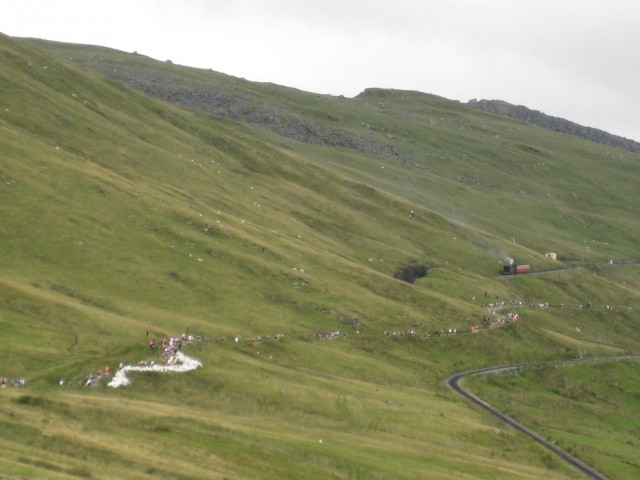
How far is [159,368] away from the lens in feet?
300

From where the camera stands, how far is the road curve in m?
90.9

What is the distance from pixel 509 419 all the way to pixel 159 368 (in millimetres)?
43489

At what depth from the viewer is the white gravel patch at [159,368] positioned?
86.8m

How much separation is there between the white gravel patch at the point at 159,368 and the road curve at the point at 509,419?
37649mm

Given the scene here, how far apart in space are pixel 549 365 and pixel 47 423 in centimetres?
9723

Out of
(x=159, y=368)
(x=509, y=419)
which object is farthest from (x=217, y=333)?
(x=509, y=419)

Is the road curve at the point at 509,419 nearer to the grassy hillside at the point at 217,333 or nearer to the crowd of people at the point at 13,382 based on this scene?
the grassy hillside at the point at 217,333

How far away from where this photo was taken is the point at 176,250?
5620 inches

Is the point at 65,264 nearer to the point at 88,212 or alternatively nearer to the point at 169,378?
the point at 88,212

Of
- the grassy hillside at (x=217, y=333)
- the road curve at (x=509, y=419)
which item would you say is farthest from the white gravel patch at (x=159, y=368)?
the road curve at (x=509, y=419)

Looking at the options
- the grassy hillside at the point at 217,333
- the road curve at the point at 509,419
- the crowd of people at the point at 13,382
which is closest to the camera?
the grassy hillside at the point at 217,333

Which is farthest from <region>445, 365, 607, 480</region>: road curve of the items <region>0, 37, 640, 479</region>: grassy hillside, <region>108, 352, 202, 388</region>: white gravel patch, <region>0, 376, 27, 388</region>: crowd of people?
<region>0, 376, 27, 388</region>: crowd of people

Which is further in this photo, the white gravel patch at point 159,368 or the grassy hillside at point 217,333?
the white gravel patch at point 159,368

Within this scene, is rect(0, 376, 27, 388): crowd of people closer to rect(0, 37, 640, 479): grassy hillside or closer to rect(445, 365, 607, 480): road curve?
rect(0, 37, 640, 479): grassy hillside
